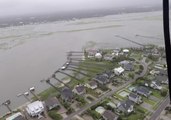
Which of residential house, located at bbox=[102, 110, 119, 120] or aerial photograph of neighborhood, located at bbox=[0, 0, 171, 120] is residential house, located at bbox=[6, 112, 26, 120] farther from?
residential house, located at bbox=[102, 110, 119, 120]

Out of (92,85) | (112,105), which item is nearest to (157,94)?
(112,105)

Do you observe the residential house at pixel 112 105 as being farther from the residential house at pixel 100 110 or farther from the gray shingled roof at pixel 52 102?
the gray shingled roof at pixel 52 102

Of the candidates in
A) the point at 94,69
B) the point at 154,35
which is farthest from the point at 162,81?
the point at 154,35

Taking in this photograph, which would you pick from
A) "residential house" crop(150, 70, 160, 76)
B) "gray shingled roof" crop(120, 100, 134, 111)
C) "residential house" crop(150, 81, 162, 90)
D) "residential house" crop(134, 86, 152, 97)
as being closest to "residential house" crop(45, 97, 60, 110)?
"gray shingled roof" crop(120, 100, 134, 111)

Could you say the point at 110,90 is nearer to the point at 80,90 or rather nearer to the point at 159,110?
the point at 80,90

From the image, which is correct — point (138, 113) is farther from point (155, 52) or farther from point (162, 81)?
point (155, 52)
